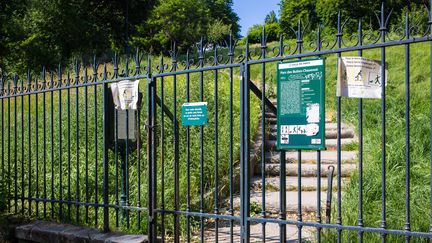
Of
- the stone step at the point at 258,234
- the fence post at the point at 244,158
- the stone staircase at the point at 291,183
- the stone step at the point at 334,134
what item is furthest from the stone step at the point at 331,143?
the fence post at the point at 244,158

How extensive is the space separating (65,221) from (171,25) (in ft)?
137

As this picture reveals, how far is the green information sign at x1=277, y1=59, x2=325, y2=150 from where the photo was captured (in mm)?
3621

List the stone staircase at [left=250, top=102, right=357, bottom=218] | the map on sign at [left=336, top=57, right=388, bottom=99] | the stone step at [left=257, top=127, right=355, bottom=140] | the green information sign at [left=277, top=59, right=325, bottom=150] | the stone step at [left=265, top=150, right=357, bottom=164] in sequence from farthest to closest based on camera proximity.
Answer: the stone step at [left=257, top=127, right=355, bottom=140]
the stone step at [left=265, top=150, right=357, bottom=164]
the stone staircase at [left=250, top=102, right=357, bottom=218]
the green information sign at [left=277, top=59, right=325, bottom=150]
the map on sign at [left=336, top=57, right=388, bottom=99]

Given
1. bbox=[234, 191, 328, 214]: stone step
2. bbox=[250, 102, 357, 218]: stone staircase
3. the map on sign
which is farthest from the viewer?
bbox=[250, 102, 357, 218]: stone staircase

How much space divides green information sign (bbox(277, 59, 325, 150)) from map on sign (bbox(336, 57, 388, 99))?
0.59 ft

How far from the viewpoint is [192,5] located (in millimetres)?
49531

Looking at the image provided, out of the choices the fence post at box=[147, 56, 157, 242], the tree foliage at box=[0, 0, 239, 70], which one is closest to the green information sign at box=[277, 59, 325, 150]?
the fence post at box=[147, 56, 157, 242]

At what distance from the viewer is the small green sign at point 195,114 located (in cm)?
441

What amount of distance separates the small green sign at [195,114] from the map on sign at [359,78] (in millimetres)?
1352

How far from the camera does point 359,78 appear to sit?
3424mm

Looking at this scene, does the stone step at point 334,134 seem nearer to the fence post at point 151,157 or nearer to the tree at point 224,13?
the fence post at point 151,157

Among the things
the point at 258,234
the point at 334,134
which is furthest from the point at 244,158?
the point at 334,134

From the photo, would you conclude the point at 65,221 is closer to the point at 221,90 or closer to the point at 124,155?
the point at 124,155

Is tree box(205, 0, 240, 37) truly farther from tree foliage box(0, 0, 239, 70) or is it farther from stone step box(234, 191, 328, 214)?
stone step box(234, 191, 328, 214)
